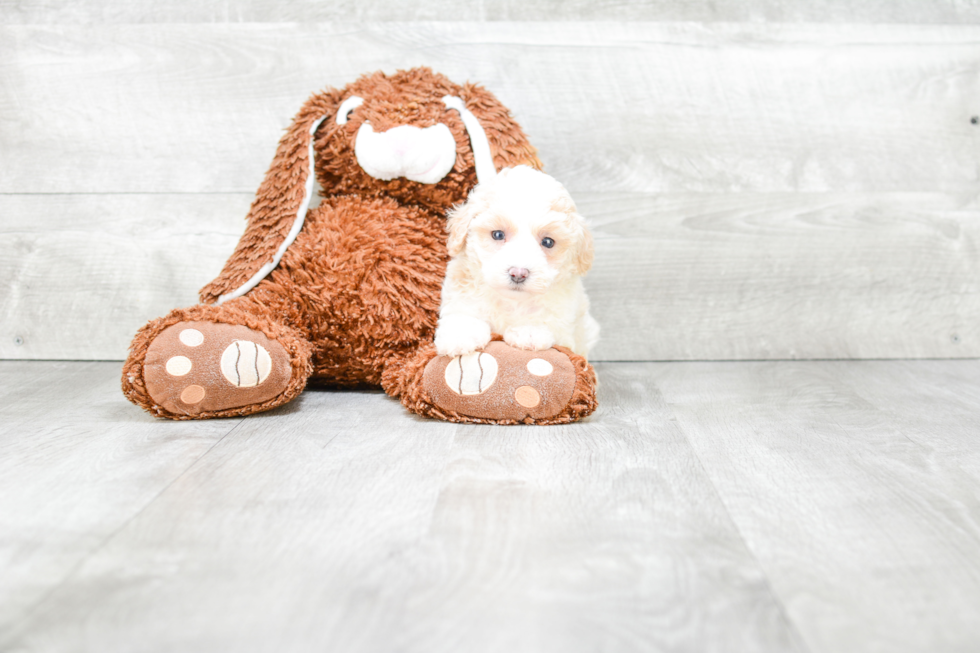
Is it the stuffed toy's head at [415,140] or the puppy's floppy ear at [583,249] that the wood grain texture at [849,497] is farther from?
the stuffed toy's head at [415,140]

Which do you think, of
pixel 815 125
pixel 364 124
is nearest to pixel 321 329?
pixel 364 124

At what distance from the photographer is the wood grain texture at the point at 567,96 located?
1.38m

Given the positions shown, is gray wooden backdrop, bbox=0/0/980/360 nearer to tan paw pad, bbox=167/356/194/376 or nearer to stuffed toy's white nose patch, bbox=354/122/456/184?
stuffed toy's white nose patch, bbox=354/122/456/184

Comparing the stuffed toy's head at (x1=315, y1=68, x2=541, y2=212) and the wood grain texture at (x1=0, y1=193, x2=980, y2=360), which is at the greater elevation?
the stuffed toy's head at (x1=315, y1=68, x2=541, y2=212)

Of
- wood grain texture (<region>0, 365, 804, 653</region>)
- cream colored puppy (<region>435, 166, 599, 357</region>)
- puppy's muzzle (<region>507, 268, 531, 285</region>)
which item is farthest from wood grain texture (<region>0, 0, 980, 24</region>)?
wood grain texture (<region>0, 365, 804, 653</region>)

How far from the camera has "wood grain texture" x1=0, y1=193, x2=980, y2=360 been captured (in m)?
1.42

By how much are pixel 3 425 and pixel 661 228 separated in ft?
3.53

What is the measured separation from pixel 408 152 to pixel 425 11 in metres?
0.45

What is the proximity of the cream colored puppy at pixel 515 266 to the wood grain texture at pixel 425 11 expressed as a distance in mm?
510

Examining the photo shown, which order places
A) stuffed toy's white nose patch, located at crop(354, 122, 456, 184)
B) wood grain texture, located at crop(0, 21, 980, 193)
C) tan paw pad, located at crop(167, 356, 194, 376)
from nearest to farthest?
tan paw pad, located at crop(167, 356, 194, 376) < stuffed toy's white nose patch, located at crop(354, 122, 456, 184) < wood grain texture, located at crop(0, 21, 980, 193)

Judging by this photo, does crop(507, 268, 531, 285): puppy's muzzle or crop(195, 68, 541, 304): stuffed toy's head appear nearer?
crop(507, 268, 531, 285): puppy's muzzle

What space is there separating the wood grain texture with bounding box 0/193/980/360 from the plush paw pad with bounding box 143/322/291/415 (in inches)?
18.7

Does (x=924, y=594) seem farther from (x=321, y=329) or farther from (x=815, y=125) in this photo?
(x=815, y=125)

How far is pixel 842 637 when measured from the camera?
54 centimetres
